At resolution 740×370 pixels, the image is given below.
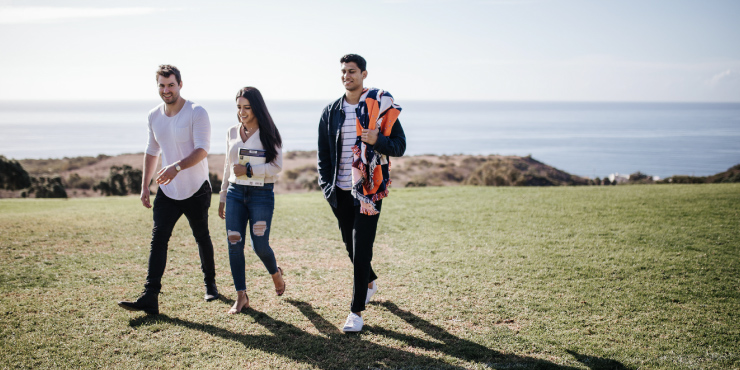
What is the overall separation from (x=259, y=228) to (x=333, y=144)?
1.07 meters

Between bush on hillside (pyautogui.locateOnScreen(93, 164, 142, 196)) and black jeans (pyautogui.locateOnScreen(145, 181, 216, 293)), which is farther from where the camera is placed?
bush on hillside (pyautogui.locateOnScreen(93, 164, 142, 196))

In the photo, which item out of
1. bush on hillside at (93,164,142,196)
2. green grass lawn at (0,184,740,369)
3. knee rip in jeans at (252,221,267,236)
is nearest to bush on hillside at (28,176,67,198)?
bush on hillside at (93,164,142,196)

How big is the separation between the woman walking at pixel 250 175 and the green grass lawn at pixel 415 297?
68cm

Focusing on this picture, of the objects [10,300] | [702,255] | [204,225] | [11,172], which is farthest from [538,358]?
[11,172]

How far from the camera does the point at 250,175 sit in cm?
416

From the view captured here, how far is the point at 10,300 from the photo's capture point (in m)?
4.61

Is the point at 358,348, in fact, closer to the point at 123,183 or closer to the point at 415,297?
the point at 415,297

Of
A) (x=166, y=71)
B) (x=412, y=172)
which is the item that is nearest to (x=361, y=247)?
(x=166, y=71)

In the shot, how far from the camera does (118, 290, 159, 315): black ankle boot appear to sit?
13.7 ft

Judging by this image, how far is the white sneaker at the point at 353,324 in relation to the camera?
392 cm

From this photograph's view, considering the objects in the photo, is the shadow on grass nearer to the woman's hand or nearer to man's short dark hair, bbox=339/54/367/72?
the woman's hand

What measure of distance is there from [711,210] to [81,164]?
46.3 meters

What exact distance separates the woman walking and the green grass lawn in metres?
0.68

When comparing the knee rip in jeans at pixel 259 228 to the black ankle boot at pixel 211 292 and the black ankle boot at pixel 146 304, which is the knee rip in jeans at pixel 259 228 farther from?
the black ankle boot at pixel 146 304
